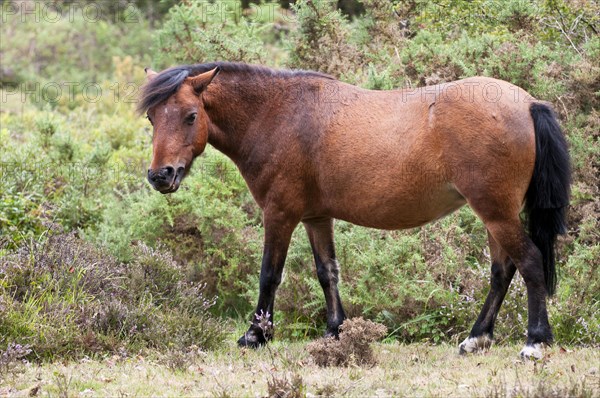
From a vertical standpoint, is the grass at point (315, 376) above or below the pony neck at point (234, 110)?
below

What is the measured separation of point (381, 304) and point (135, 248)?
2816 mm

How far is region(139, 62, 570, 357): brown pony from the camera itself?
5.82 metres

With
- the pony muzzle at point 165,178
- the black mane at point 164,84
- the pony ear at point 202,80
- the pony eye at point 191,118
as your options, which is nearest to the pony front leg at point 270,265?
the pony muzzle at point 165,178

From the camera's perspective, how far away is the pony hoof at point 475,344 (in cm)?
638

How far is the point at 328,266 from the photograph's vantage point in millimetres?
7051

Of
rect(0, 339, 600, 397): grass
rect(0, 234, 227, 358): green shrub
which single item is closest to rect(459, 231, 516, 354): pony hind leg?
rect(0, 339, 600, 397): grass

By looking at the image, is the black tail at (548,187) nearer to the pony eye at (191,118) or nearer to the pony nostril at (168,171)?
the pony eye at (191,118)

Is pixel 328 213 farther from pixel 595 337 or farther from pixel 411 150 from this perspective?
pixel 595 337

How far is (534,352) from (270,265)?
2.33 meters

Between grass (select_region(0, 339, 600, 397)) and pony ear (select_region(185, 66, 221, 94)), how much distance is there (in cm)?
228

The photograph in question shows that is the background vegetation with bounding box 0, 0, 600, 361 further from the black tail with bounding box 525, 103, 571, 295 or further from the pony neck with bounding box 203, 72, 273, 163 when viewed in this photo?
the pony neck with bounding box 203, 72, 273, 163

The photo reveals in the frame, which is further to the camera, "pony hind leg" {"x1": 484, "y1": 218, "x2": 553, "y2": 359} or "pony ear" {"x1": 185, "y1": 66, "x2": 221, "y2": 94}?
"pony ear" {"x1": 185, "y1": 66, "x2": 221, "y2": 94}

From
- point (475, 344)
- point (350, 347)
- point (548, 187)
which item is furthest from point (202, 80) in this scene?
point (475, 344)

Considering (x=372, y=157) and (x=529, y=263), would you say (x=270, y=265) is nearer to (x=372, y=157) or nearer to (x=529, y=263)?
(x=372, y=157)
